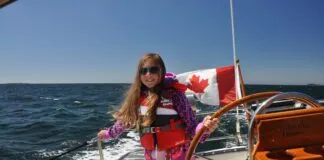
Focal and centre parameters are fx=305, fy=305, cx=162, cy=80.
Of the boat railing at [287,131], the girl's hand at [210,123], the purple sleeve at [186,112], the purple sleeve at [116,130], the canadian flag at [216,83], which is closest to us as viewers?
the boat railing at [287,131]

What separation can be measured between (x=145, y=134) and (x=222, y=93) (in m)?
3.70

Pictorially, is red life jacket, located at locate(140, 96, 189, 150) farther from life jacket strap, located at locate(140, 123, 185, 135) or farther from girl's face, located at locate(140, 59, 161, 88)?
girl's face, located at locate(140, 59, 161, 88)

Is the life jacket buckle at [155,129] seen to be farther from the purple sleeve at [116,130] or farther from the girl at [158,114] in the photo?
the purple sleeve at [116,130]

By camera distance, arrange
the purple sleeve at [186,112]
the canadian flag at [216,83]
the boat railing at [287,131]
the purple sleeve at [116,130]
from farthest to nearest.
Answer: the canadian flag at [216,83] < the purple sleeve at [116,130] < the purple sleeve at [186,112] < the boat railing at [287,131]

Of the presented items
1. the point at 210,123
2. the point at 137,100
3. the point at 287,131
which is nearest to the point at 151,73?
the point at 137,100

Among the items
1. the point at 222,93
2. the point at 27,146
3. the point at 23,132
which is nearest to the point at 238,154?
the point at 222,93

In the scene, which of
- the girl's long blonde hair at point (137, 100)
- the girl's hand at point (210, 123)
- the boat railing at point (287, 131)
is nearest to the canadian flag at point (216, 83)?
the girl's long blonde hair at point (137, 100)

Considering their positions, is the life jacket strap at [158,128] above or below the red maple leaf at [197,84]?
below

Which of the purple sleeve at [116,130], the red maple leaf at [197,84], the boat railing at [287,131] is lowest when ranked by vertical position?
the purple sleeve at [116,130]

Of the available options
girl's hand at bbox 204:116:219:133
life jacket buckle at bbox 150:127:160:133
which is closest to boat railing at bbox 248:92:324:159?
girl's hand at bbox 204:116:219:133

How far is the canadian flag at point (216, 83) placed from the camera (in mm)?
5801

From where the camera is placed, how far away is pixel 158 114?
2.39m

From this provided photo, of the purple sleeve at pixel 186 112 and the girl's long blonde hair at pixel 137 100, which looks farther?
the girl's long blonde hair at pixel 137 100

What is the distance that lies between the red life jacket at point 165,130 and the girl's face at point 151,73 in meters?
0.16
